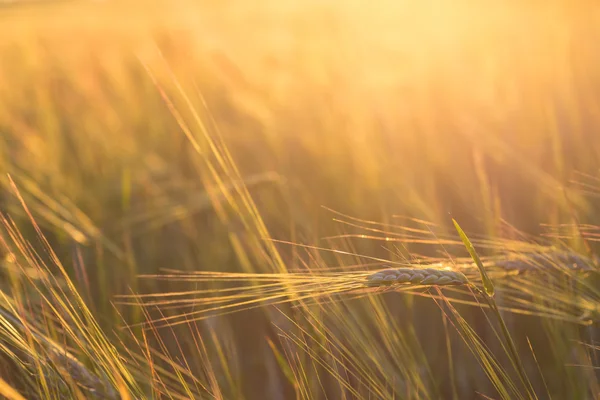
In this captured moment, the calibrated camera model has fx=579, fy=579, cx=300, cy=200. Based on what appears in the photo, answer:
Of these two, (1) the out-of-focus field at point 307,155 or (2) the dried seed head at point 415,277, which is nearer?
(2) the dried seed head at point 415,277

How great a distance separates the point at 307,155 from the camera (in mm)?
1037

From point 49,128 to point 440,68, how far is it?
0.81 metres

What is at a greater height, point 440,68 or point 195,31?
point 195,31

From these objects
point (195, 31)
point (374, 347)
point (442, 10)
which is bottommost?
point (374, 347)

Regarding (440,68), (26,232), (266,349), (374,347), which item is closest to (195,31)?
(440,68)

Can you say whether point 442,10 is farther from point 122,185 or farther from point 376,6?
point 122,185

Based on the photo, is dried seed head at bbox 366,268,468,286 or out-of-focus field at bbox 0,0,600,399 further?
out-of-focus field at bbox 0,0,600,399

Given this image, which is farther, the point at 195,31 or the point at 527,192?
the point at 195,31

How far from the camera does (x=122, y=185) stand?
0.93 metres

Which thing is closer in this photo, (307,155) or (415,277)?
(415,277)

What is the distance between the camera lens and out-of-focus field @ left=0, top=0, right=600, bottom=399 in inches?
28.3

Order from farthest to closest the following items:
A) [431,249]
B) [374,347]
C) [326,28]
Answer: [326,28], [431,249], [374,347]

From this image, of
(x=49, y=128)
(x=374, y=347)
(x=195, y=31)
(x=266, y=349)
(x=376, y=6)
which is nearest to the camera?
(x=374, y=347)

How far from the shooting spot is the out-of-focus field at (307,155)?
28.3 inches
